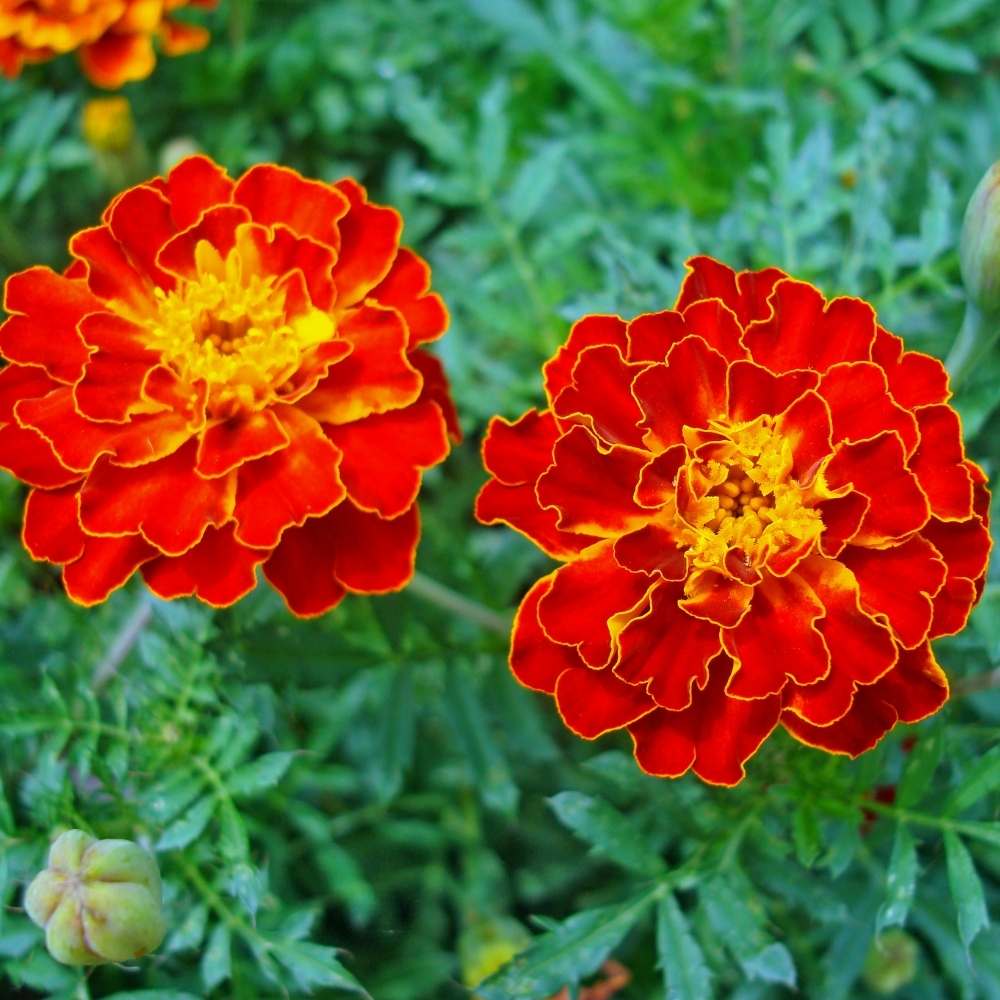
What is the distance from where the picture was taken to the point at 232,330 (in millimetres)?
1221

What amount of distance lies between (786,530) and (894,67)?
1.26 m

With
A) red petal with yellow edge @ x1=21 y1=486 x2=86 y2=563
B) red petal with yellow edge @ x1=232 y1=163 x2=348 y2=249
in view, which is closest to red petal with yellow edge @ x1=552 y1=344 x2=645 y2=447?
red petal with yellow edge @ x1=232 y1=163 x2=348 y2=249

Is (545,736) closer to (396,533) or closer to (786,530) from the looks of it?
(396,533)

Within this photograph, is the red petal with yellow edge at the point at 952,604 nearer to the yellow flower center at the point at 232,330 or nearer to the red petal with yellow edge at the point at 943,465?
the red petal with yellow edge at the point at 943,465

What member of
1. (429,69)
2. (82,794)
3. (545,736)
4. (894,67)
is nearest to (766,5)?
(894,67)

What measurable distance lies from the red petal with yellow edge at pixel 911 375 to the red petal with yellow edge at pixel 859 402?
46 millimetres

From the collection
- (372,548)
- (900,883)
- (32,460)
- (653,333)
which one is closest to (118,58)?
(32,460)

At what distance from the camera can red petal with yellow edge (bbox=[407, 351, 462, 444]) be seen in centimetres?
126

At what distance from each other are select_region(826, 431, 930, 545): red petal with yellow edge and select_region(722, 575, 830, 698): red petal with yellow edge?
7 cm

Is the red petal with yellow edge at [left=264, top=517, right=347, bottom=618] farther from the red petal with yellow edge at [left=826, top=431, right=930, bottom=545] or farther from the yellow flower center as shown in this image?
the red petal with yellow edge at [left=826, top=431, right=930, bottom=545]

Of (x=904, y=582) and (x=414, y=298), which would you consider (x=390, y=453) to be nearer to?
(x=414, y=298)

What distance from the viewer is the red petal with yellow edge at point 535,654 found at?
3.48ft

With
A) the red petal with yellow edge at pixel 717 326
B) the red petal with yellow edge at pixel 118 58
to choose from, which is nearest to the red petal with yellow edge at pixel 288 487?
the red petal with yellow edge at pixel 717 326

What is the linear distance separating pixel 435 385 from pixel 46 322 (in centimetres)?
36
